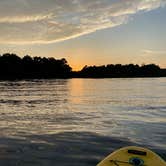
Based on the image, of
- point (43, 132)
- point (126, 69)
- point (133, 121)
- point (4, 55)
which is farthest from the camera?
point (126, 69)

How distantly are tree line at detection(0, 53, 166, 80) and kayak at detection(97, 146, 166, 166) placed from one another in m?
126

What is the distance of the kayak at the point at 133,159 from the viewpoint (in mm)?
9922

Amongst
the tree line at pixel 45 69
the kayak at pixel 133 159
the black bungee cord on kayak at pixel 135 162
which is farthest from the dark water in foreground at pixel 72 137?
the tree line at pixel 45 69

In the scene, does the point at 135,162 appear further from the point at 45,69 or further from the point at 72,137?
the point at 45,69

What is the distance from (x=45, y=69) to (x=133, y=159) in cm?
15598

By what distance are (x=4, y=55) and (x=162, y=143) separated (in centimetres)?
14831

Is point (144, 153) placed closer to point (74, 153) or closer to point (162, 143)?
point (74, 153)

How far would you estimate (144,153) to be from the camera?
33.6 feet

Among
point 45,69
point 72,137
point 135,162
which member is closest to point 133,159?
point 135,162

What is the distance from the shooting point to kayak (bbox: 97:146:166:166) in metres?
9.92

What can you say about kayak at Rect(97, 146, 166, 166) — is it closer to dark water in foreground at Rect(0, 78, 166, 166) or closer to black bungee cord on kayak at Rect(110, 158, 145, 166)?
black bungee cord on kayak at Rect(110, 158, 145, 166)

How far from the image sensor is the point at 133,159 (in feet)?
32.7

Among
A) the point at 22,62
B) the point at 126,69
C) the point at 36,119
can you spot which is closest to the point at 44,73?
the point at 22,62

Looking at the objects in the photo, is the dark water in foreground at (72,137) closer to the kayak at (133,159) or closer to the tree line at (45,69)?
the kayak at (133,159)
